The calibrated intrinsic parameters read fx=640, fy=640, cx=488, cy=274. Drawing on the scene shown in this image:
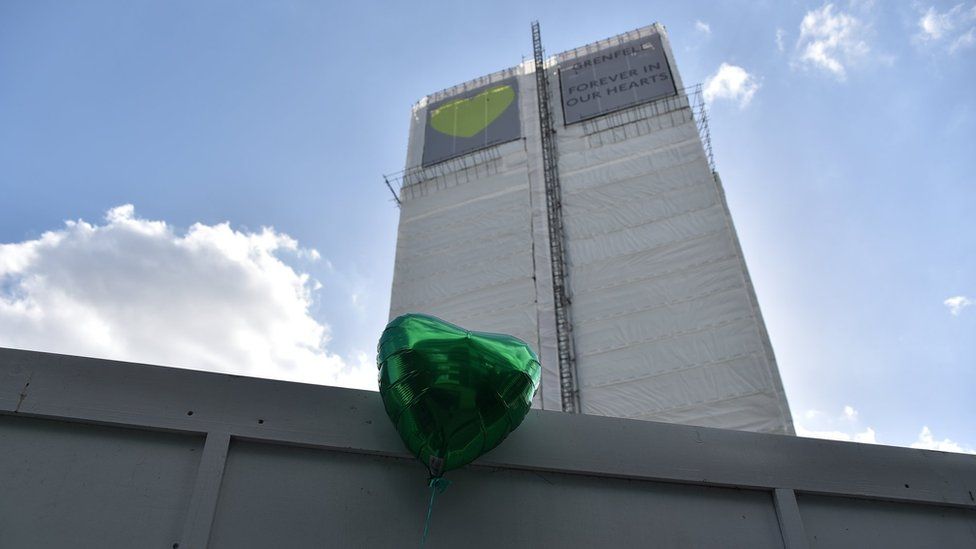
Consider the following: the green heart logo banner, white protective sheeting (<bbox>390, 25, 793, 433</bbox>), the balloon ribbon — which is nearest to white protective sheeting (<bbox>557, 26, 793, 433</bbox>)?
white protective sheeting (<bbox>390, 25, 793, 433</bbox>)

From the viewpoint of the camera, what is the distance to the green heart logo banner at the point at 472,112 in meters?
13.0

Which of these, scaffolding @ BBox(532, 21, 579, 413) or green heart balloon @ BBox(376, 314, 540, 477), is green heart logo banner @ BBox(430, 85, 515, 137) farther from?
green heart balloon @ BBox(376, 314, 540, 477)

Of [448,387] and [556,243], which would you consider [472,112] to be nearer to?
[556,243]

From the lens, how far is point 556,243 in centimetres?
1064

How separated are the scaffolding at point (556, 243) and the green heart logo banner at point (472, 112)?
0.79 metres

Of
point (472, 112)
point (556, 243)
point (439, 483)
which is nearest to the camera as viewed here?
point (439, 483)

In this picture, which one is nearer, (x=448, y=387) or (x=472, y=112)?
(x=448, y=387)

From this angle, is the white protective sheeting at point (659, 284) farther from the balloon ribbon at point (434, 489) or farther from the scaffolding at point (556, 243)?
the balloon ribbon at point (434, 489)

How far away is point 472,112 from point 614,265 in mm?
5199

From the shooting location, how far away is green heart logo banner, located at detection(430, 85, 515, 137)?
42.7ft

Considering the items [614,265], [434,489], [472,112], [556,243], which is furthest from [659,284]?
[434,489]

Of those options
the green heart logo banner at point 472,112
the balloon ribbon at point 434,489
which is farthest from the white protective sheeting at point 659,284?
the balloon ribbon at point 434,489

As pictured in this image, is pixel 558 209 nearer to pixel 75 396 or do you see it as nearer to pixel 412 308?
pixel 412 308

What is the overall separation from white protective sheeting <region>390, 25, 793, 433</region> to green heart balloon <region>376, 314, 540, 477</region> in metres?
6.44
